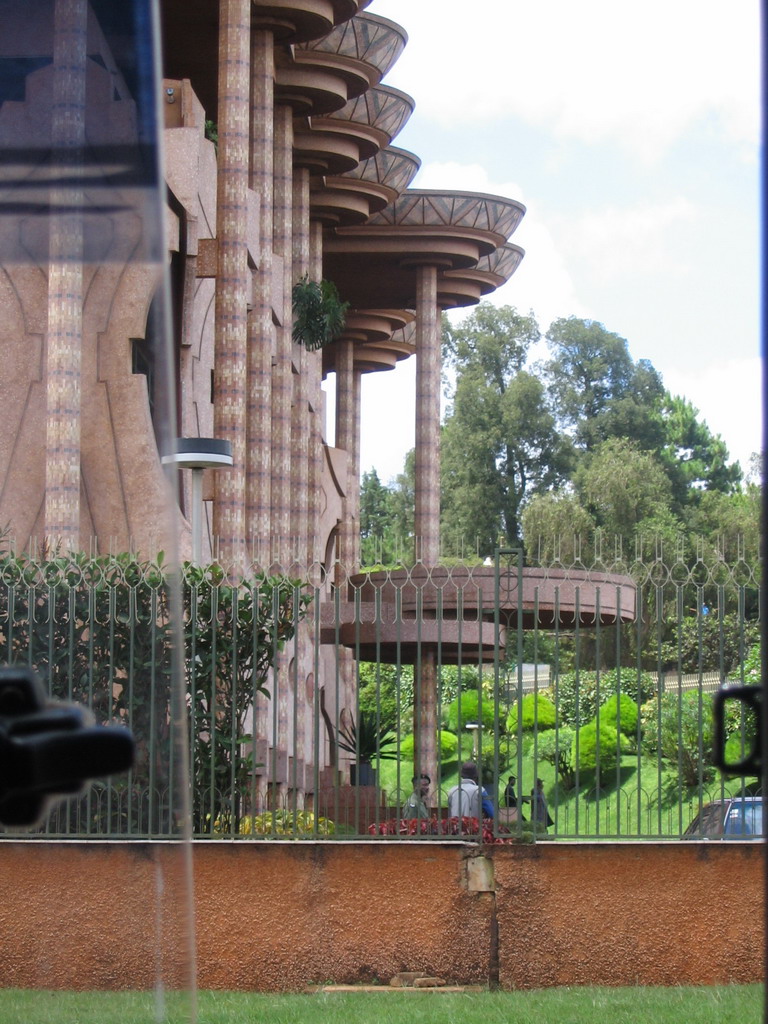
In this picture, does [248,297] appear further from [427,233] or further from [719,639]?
[719,639]

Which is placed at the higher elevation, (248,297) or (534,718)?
(248,297)

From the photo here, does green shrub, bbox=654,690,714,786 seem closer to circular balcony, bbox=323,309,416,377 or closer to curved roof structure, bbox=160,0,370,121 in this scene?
curved roof structure, bbox=160,0,370,121

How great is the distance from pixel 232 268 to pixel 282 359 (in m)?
4.51

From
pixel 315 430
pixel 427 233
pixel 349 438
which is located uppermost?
pixel 427 233

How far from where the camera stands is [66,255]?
1.75 metres

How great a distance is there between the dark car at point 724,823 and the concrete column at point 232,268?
36.0ft

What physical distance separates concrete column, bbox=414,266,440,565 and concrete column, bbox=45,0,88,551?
28958 millimetres

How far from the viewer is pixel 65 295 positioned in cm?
179

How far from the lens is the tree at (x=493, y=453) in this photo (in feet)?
170

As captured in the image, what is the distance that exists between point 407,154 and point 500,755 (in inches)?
843

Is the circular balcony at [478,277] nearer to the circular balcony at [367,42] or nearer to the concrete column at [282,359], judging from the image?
the circular balcony at [367,42]

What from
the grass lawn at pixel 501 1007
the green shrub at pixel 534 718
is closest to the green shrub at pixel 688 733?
the green shrub at pixel 534 718

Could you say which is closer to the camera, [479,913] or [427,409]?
[479,913]

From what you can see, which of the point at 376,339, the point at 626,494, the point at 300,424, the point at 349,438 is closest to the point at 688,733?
the point at 300,424
